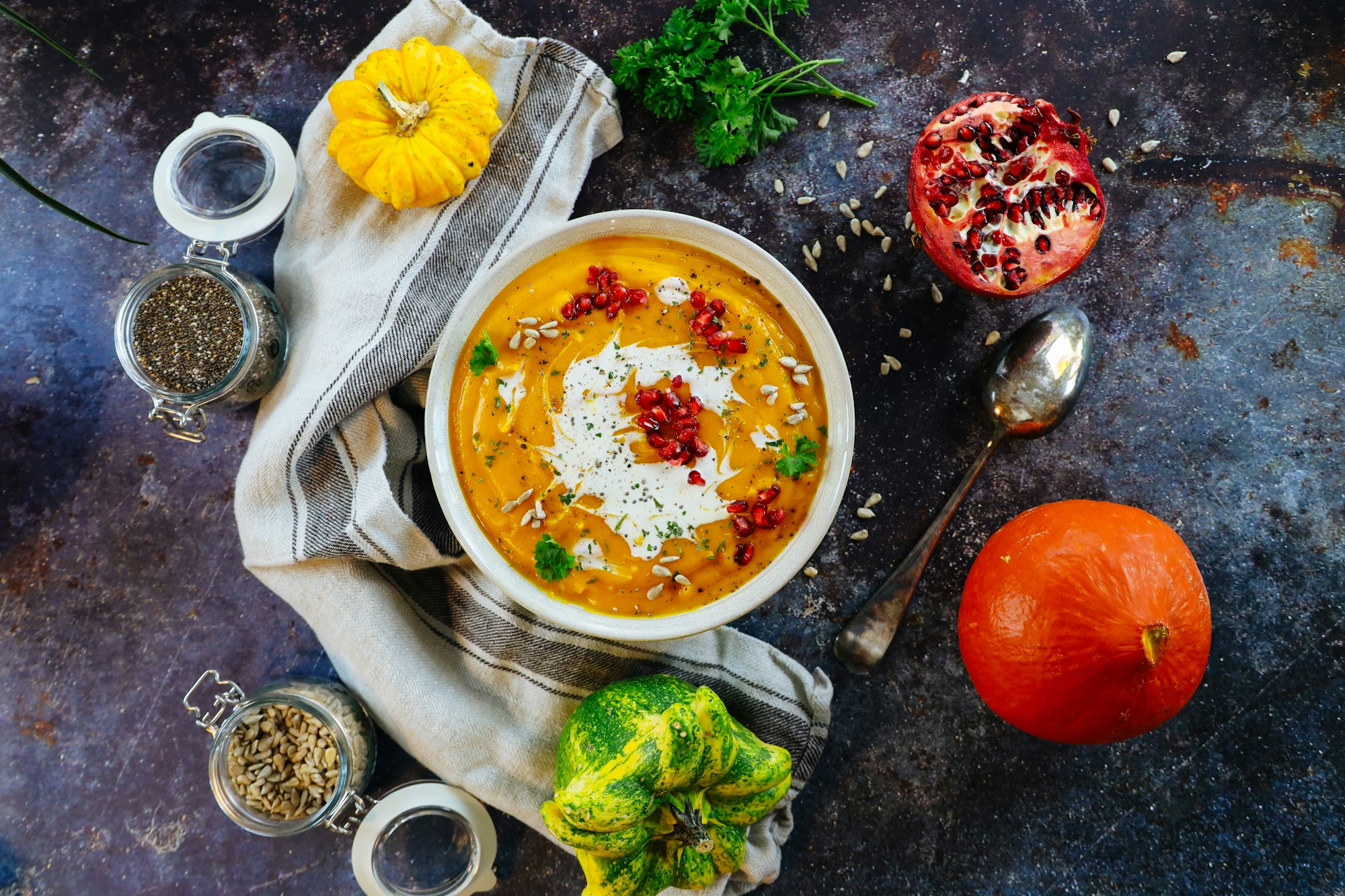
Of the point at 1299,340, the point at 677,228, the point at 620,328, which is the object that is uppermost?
the point at 677,228

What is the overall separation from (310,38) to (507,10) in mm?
687

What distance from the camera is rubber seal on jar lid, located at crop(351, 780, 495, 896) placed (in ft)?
9.52

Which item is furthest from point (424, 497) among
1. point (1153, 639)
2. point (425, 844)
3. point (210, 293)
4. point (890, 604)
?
point (1153, 639)

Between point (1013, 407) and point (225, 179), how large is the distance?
2729 mm

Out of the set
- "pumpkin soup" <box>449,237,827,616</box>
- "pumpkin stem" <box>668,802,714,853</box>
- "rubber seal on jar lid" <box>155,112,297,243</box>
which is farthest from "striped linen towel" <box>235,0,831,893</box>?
"pumpkin stem" <box>668,802,714,853</box>

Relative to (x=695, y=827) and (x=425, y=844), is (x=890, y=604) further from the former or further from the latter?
(x=425, y=844)

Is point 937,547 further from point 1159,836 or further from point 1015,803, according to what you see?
point 1159,836

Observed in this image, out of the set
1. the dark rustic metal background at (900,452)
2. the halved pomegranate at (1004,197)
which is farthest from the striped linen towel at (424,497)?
the halved pomegranate at (1004,197)

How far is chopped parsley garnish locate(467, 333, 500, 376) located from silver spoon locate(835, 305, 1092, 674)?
144cm

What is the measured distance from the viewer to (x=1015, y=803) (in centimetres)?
304

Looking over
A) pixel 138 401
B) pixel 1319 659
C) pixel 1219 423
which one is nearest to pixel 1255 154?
pixel 1219 423

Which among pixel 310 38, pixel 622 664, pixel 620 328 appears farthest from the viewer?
pixel 310 38

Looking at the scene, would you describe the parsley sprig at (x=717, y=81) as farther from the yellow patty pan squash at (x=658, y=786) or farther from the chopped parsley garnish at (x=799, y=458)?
the yellow patty pan squash at (x=658, y=786)

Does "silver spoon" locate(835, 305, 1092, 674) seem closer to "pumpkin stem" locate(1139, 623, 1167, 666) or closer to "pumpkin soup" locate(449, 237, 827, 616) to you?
"pumpkin soup" locate(449, 237, 827, 616)
